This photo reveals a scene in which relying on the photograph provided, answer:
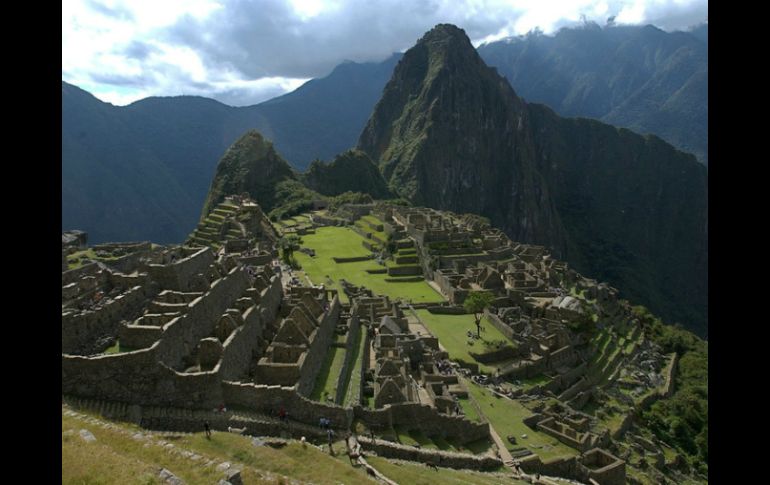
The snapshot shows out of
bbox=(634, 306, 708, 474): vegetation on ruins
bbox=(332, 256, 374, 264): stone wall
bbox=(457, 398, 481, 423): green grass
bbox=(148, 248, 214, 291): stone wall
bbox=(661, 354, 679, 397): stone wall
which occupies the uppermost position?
bbox=(148, 248, 214, 291): stone wall

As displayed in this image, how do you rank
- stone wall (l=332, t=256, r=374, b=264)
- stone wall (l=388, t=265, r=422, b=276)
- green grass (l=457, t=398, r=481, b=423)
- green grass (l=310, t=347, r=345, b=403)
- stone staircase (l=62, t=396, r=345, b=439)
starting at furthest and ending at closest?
stone wall (l=332, t=256, r=374, b=264) < stone wall (l=388, t=265, r=422, b=276) < green grass (l=457, t=398, r=481, b=423) < green grass (l=310, t=347, r=345, b=403) < stone staircase (l=62, t=396, r=345, b=439)

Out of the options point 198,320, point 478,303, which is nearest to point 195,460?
point 198,320

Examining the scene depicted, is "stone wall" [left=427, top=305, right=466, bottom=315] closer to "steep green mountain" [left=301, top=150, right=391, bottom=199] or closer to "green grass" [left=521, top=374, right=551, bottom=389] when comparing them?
"green grass" [left=521, top=374, right=551, bottom=389]

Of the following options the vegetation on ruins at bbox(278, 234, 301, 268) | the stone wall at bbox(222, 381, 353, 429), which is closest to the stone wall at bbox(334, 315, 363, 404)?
the stone wall at bbox(222, 381, 353, 429)

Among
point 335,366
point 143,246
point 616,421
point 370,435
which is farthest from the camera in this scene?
point 143,246

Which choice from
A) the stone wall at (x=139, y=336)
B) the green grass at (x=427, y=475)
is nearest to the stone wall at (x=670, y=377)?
the green grass at (x=427, y=475)
